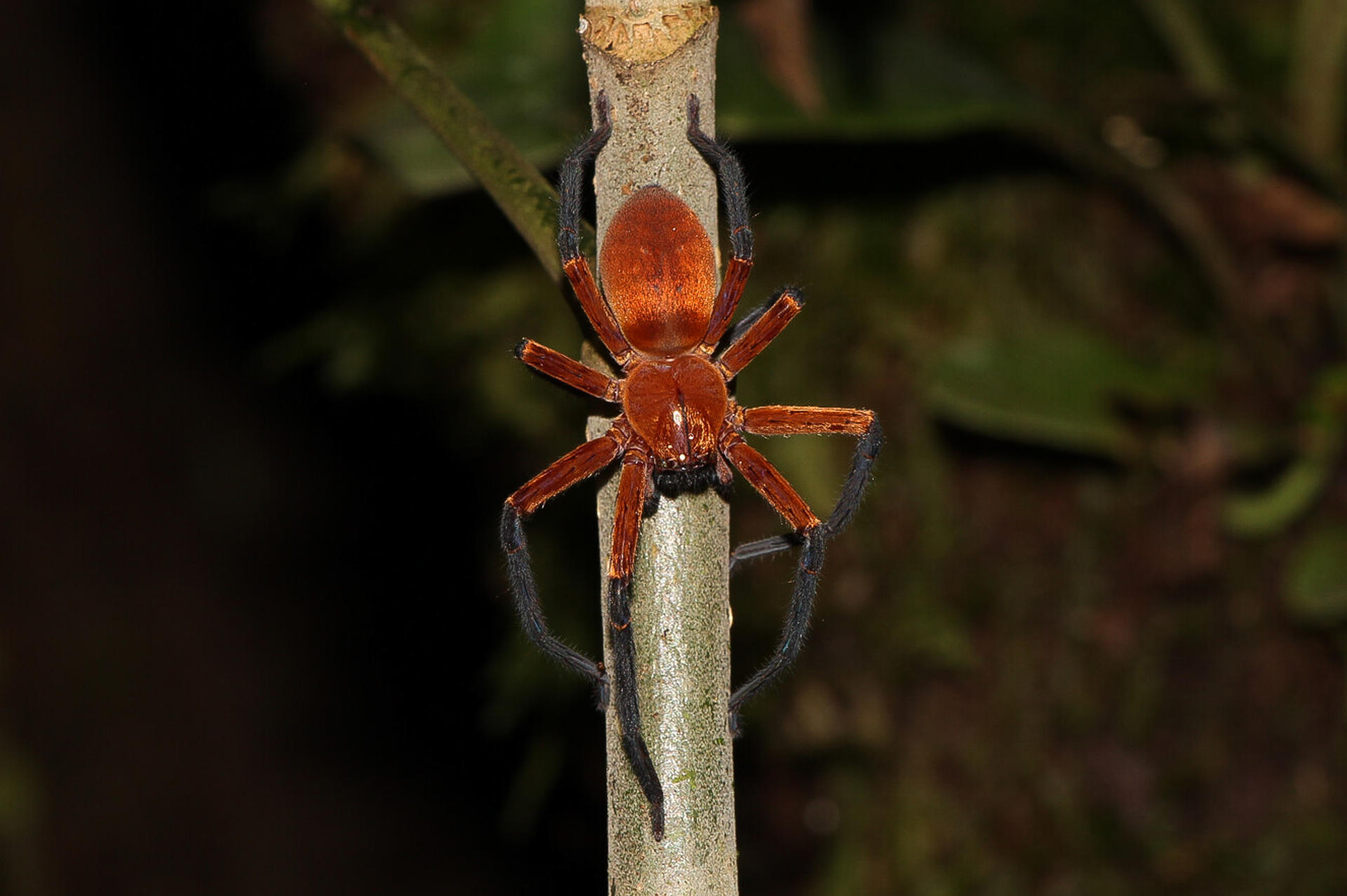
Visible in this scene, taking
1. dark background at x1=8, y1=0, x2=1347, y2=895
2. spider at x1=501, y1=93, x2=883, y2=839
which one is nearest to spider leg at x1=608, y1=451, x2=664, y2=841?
spider at x1=501, y1=93, x2=883, y2=839

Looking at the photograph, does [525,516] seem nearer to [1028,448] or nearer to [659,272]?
[659,272]

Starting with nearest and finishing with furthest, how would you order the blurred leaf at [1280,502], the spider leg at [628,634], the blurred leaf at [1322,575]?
the spider leg at [628,634] < the blurred leaf at [1322,575] < the blurred leaf at [1280,502]

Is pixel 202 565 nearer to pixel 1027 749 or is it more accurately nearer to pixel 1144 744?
pixel 1027 749

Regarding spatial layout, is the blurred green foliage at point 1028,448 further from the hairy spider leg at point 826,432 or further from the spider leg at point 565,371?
the spider leg at point 565,371

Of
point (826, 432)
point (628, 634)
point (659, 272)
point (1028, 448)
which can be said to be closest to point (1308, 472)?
point (1028, 448)

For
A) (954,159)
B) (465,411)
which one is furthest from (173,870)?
(954,159)

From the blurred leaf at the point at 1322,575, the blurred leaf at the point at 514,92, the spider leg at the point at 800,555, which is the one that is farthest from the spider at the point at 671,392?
the blurred leaf at the point at 1322,575

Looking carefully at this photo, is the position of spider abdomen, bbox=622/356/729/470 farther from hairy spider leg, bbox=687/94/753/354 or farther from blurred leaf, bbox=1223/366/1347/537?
blurred leaf, bbox=1223/366/1347/537
